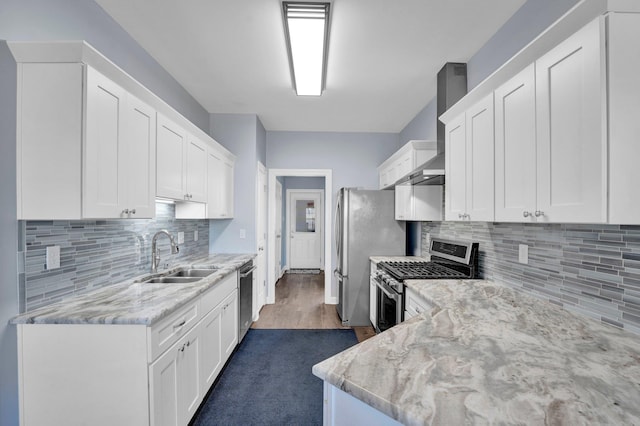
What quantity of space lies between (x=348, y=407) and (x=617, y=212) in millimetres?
1098

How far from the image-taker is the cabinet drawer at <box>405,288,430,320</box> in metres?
1.80

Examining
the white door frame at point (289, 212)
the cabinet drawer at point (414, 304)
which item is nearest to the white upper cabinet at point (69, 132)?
the cabinet drawer at point (414, 304)

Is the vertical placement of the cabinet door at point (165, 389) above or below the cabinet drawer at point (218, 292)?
below

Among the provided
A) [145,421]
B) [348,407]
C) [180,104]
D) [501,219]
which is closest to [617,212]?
[501,219]

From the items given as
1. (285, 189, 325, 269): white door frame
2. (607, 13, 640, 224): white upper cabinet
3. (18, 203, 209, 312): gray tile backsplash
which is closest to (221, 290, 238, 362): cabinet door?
(18, 203, 209, 312): gray tile backsplash

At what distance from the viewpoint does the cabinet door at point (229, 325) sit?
2328mm

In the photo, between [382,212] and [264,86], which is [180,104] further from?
[382,212]

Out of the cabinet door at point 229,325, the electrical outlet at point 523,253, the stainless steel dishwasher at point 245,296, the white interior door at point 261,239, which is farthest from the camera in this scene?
the white interior door at point 261,239

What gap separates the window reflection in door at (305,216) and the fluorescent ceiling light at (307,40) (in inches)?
169

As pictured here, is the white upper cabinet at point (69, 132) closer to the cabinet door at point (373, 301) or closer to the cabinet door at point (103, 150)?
the cabinet door at point (103, 150)

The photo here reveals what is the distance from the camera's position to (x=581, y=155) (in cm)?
100

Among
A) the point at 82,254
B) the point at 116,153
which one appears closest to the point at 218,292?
the point at 82,254

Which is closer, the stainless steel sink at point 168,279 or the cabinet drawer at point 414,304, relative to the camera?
the cabinet drawer at point 414,304

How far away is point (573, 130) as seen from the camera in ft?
3.38
